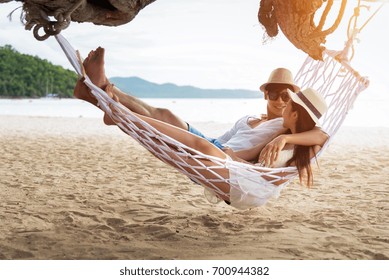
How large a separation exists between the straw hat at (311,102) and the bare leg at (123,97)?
17.3 inches

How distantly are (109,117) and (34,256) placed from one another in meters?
0.56

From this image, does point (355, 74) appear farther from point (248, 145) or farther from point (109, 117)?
point (109, 117)

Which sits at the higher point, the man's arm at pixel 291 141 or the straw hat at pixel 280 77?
the straw hat at pixel 280 77

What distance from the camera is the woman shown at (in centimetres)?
191

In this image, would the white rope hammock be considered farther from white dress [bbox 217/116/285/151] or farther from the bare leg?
white dress [bbox 217/116/285/151]

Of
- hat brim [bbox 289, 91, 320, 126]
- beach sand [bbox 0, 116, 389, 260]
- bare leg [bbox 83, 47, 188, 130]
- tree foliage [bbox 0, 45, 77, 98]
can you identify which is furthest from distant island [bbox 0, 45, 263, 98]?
hat brim [bbox 289, 91, 320, 126]

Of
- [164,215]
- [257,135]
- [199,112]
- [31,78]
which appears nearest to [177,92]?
[31,78]

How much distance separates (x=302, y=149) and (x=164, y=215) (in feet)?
2.66

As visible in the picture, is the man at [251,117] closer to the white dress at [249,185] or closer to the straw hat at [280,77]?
the straw hat at [280,77]

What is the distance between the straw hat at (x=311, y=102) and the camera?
6.56ft

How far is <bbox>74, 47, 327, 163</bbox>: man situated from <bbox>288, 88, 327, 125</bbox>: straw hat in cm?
7

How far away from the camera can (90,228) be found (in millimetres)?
2307

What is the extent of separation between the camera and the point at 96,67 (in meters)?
1.87

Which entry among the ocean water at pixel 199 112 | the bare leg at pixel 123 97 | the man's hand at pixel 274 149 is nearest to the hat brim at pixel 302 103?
the man's hand at pixel 274 149
